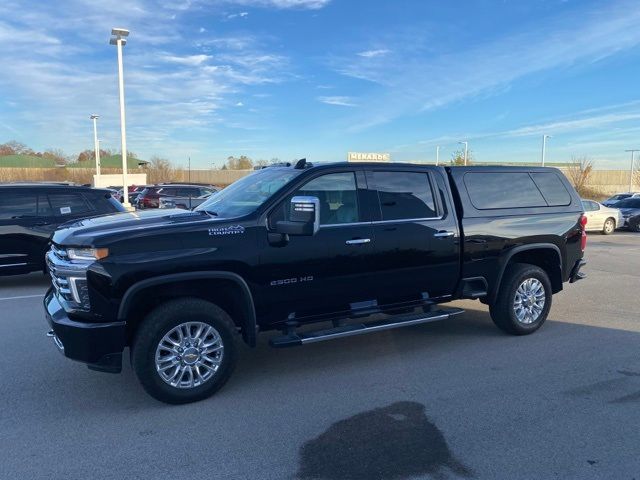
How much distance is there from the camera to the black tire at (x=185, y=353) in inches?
160

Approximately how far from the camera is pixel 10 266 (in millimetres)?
8844

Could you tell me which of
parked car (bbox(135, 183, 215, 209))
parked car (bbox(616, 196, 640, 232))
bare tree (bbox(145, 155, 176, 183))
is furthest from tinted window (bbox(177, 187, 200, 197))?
bare tree (bbox(145, 155, 176, 183))

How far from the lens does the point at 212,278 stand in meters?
4.28

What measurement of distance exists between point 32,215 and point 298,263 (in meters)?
6.60

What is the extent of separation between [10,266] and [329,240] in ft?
22.3

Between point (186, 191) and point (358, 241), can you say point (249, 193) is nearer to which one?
point (358, 241)

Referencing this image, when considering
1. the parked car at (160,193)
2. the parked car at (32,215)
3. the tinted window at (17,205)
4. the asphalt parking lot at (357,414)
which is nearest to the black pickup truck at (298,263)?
the asphalt parking lot at (357,414)

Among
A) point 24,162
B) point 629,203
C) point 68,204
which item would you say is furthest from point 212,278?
point 24,162

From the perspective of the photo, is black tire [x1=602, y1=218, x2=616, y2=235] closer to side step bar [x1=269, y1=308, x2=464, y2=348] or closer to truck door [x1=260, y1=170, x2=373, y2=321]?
side step bar [x1=269, y1=308, x2=464, y2=348]

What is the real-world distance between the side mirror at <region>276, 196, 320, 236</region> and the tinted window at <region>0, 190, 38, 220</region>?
6.61 m

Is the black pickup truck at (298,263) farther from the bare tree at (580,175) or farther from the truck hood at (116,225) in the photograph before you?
the bare tree at (580,175)

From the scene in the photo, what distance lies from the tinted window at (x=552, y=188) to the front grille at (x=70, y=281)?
17.4 feet

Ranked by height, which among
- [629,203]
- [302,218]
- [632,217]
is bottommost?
[632,217]

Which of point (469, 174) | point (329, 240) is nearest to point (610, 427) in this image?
point (329, 240)
